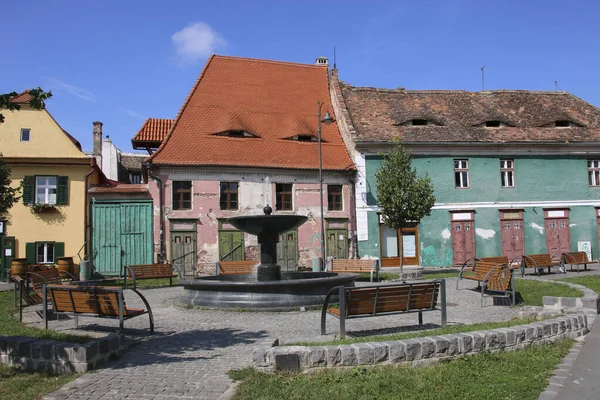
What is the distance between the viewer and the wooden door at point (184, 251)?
24.4 metres

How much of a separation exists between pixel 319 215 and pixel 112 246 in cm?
1032

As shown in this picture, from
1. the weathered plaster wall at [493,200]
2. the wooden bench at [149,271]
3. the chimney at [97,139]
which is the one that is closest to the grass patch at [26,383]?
the wooden bench at [149,271]

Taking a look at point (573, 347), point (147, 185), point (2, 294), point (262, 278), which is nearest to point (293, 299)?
point (262, 278)

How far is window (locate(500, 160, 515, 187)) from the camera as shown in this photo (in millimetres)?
27969

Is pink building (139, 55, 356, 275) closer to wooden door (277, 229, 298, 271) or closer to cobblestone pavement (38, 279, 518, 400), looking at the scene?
wooden door (277, 229, 298, 271)

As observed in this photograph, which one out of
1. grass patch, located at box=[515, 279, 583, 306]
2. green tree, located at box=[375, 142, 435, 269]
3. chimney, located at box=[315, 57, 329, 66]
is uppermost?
chimney, located at box=[315, 57, 329, 66]

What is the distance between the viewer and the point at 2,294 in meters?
15.9

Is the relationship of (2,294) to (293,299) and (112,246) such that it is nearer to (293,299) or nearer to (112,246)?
(112,246)

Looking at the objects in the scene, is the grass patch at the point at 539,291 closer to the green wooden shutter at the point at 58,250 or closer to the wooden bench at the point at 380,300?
the wooden bench at the point at 380,300

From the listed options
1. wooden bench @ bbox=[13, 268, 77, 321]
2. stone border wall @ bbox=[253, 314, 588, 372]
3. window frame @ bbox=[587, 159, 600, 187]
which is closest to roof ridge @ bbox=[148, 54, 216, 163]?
wooden bench @ bbox=[13, 268, 77, 321]

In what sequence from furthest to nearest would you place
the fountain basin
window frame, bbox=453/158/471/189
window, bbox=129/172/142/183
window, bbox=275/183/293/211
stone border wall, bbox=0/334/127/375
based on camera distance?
1. window, bbox=129/172/142/183
2. window frame, bbox=453/158/471/189
3. window, bbox=275/183/293/211
4. the fountain basin
5. stone border wall, bbox=0/334/127/375

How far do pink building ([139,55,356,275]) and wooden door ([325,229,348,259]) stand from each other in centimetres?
5

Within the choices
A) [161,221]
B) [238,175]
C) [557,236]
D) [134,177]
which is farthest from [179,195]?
[557,236]

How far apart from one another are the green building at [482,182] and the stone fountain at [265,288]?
14.4 metres
